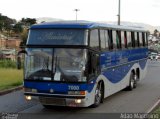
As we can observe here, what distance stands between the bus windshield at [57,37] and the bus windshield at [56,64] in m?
0.26

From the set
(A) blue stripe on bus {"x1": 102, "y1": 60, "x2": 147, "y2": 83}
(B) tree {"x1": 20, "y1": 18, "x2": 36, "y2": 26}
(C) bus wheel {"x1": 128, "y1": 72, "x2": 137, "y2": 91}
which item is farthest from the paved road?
(B) tree {"x1": 20, "y1": 18, "x2": 36, "y2": 26}

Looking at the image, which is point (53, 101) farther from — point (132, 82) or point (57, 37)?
point (132, 82)

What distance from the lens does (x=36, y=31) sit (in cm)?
1320

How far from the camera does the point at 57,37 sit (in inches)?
507

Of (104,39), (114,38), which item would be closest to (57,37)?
(104,39)

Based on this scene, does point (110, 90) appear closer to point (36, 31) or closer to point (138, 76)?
point (36, 31)

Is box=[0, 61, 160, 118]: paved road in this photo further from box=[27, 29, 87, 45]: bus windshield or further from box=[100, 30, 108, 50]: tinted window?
box=[27, 29, 87, 45]: bus windshield

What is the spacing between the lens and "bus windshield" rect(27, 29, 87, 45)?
1270 cm

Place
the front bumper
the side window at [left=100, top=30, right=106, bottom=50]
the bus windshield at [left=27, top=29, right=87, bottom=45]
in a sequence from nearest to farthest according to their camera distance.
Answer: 1. the front bumper
2. the bus windshield at [left=27, top=29, right=87, bottom=45]
3. the side window at [left=100, top=30, right=106, bottom=50]

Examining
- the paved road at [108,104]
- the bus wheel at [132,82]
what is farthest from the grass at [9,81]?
the bus wheel at [132,82]

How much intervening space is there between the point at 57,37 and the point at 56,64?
0.91 meters

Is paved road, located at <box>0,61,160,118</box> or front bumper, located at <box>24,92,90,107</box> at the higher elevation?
front bumper, located at <box>24,92,90,107</box>

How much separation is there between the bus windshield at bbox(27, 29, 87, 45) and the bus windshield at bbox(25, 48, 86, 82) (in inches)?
10.1

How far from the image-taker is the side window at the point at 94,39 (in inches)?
517
